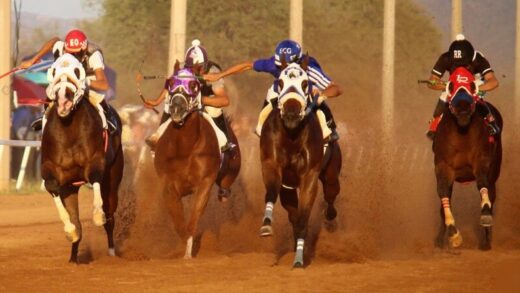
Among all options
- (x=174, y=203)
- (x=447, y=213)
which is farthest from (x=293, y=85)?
(x=447, y=213)

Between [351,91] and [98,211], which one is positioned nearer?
[98,211]

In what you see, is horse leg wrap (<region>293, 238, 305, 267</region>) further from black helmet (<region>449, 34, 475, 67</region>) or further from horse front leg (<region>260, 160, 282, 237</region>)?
black helmet (<region>449, 34, 475, 67</region>)

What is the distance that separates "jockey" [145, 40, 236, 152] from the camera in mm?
17469

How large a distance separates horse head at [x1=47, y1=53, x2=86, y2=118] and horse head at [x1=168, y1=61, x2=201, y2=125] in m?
1.37

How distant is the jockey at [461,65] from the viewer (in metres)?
18.3

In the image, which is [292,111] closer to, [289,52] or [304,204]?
[304,204]

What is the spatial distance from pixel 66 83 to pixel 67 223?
5.31 ft

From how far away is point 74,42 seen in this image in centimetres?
1614

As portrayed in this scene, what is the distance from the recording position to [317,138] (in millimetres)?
15938

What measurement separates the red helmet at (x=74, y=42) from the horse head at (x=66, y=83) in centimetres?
54

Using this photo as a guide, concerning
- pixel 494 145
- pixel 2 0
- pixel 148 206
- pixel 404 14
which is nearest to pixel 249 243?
pixel 148 206

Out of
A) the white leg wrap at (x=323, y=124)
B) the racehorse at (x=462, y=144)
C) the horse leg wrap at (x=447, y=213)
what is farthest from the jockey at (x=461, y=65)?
the white leg wrap at (x=323, y=124)

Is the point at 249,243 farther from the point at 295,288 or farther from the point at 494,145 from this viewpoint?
the point at 295,288

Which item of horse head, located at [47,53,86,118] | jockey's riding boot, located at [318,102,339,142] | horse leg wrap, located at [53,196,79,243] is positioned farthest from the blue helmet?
horse leg wrap, located at [53,196,79,243]
